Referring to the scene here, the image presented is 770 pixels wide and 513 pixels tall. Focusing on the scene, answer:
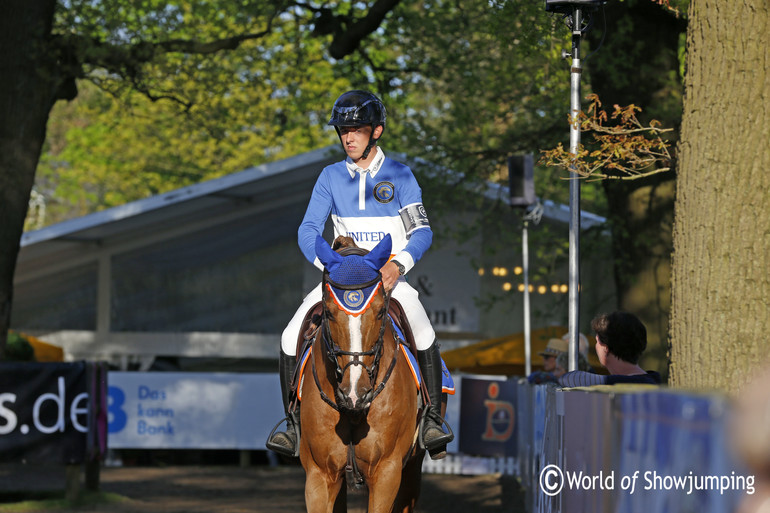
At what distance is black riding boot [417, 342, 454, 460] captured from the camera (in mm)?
7113

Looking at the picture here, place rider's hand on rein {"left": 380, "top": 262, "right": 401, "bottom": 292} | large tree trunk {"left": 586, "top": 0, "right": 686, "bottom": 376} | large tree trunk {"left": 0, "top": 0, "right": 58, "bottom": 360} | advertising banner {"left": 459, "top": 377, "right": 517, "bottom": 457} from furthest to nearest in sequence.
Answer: large tree trunk {"left": 586, "top": 0, "right": 686, "bottom": 376} → advertising banner {"left": 459, "top": 377, "right": 517, "bottom": 457} → large tree trunk {"left": 0, "top": 0, "right": 58, "bottom": 360} → rider's hand on rein {"left": 380, "top": 262, "right": 401, "bottom": 292}

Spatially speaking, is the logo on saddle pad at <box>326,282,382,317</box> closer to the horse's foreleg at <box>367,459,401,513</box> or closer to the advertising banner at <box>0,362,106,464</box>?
the horse's foreleg at <box>367,459,401,513</box>

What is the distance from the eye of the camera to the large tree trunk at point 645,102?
16.4m

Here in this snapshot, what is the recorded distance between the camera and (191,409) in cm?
1906

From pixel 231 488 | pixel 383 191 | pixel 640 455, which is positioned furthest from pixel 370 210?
pixel 231 488

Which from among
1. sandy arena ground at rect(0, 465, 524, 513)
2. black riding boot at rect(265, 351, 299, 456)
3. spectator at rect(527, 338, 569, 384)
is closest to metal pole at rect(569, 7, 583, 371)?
black riding boot at rect(265, 351, 299, 456)

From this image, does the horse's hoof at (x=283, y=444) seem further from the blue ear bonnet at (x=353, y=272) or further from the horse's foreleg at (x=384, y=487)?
the blue ear bonnet at (x=353, y=272)

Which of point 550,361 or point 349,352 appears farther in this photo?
point 550,361

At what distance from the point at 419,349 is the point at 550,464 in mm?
1158

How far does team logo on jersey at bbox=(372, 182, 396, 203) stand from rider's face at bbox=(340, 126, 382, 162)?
10.7 inches

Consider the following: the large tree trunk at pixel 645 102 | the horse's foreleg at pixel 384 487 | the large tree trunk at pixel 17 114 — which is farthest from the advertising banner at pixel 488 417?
the horse's foreleg at pixel 384 487

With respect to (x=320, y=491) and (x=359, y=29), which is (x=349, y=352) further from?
(x=359, y=29)

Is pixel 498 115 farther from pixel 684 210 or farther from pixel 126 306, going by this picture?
pixel 684 210

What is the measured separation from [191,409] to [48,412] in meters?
5.30
